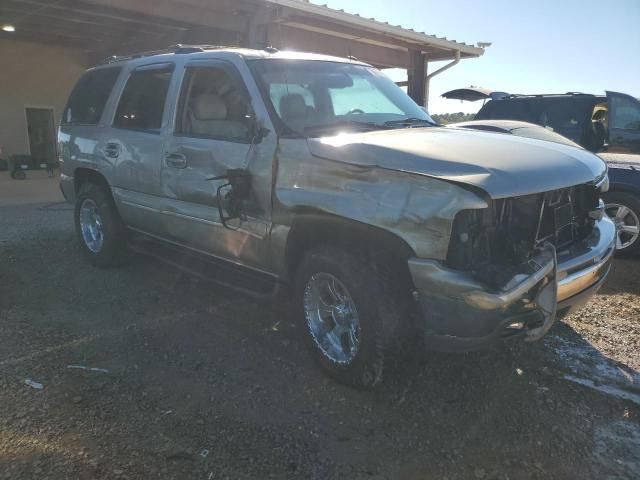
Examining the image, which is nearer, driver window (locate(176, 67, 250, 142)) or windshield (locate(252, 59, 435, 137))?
windshield (locate(252, 59, 435, 137))

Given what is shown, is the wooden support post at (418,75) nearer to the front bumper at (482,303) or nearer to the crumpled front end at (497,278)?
the crumpled front end at (497,278)

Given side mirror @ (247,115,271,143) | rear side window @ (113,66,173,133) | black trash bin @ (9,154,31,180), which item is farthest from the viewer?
black trash bin @ (9,154,31,180)

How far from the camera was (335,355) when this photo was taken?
342cm

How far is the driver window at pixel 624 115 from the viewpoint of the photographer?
7871 millimetres

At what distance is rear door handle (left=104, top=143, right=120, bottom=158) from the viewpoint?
5074 millimetres

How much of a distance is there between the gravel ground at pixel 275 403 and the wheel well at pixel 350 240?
0.57m

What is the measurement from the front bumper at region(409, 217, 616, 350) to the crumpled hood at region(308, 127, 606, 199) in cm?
43

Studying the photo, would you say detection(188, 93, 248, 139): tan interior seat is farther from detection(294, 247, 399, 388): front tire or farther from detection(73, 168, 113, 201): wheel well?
detection(73, 168, 113, 201): wheel well

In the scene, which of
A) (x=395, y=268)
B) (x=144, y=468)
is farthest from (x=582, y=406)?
(x=144, y=468)

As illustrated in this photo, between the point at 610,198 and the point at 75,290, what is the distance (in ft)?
18.9

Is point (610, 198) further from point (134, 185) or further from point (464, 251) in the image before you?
point (134, 185)

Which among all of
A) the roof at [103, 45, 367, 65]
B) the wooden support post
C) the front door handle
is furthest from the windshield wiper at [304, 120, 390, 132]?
the wooden support post

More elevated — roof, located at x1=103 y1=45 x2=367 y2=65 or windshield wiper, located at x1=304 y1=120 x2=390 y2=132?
roof, located at x1=103 y1=45 x2=367 y2=65

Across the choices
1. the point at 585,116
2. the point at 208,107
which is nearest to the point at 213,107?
the point at 208,107
